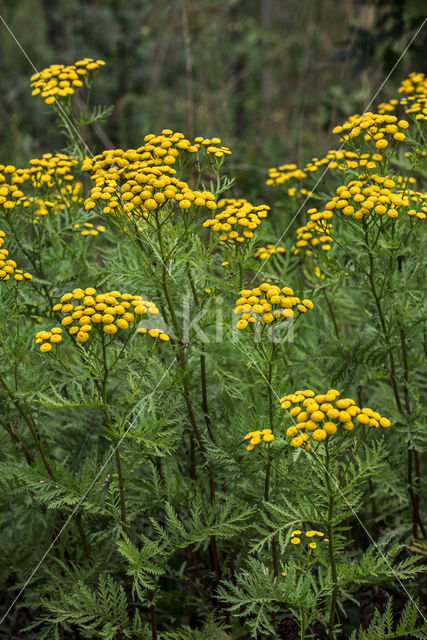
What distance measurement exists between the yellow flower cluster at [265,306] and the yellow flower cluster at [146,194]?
1.25ft

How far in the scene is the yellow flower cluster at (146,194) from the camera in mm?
2213

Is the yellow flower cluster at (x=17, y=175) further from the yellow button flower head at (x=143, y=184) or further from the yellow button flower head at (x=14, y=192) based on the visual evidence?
the yellow button flower head at (x=143, y=184)

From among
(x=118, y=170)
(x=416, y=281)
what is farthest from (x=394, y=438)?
(x=118, y=170)

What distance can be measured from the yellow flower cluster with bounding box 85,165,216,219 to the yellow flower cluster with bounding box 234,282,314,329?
380mm

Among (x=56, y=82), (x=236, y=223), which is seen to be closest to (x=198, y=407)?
(x=236, y=223)

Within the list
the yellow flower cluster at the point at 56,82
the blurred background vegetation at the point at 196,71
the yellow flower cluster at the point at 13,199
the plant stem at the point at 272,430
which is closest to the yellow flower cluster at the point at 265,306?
the plant stem at the point at 272,430

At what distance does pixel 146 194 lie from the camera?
2189 millimetres

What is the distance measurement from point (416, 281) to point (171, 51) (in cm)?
1113

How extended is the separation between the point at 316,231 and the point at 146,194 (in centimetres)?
79

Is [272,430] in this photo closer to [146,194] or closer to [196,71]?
[146,194]

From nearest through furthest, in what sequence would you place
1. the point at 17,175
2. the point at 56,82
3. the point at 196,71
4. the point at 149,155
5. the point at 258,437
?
1. the point at 258,437
2. the point at 149,155
3. the point at 17,175
4. the point at 56,82
5. the point at 196,71

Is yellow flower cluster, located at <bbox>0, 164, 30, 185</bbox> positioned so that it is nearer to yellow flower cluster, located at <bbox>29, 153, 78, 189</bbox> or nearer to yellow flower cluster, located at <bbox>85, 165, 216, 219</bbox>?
yellow flower cluster, located at <bbox>29, 153, 78, 189</bbox>

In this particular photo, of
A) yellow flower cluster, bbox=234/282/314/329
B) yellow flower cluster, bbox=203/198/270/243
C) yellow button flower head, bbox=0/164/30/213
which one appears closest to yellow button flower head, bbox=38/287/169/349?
yellow flower cluster, bbox=234/282/314/329

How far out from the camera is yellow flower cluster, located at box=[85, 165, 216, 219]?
221cm
